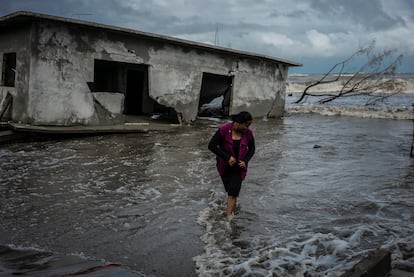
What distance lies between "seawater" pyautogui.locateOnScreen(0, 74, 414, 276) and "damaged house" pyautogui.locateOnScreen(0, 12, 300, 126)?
1713 millimetres

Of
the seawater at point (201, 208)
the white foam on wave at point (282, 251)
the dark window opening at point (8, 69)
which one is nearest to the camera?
the white foam on wave at point (282, 251)

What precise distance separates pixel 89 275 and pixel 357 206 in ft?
12.5

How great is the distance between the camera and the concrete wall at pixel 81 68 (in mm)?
10586

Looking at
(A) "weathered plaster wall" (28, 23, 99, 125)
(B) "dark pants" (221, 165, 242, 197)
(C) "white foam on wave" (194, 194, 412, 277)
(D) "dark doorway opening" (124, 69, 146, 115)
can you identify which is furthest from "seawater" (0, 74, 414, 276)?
(D) "dark doorway opening" (124, 69, 146, 115)

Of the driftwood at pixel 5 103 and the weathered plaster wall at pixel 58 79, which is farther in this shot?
the driftwood at pixel 5 103

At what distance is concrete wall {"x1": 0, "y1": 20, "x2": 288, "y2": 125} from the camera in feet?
34.7

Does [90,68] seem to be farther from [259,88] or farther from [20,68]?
[259,88]

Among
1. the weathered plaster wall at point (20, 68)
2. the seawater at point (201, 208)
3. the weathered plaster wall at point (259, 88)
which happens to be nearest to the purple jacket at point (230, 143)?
the seawater at point (201, 208)

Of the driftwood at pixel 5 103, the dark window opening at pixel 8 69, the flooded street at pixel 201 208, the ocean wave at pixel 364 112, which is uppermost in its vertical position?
the dark window opening at pixel 8 69

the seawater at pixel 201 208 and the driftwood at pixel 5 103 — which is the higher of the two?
the driftwood at pixel 5 103

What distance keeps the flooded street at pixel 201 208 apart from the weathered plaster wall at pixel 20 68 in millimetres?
1626

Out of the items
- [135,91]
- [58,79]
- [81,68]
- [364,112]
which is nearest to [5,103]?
[58,79]

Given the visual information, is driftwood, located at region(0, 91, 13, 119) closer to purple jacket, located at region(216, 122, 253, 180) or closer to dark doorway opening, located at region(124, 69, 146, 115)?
dark doorway opening, located at region(124, 69, 146, 115)

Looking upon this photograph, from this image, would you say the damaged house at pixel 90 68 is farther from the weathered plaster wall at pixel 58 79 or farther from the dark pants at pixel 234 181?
the dark pants at pixel 234 181
